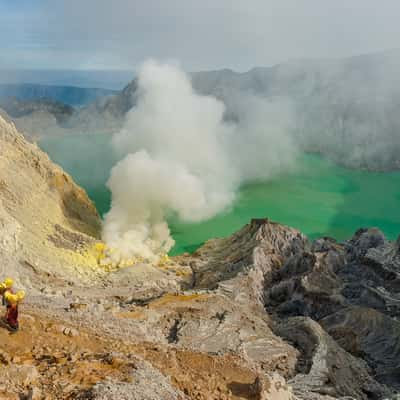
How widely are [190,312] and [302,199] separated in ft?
112

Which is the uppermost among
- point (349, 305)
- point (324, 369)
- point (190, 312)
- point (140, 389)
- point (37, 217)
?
point (37, 217)

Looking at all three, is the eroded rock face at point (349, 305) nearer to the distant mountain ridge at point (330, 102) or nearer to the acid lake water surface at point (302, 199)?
the acid lake water surface at point (302, 199)

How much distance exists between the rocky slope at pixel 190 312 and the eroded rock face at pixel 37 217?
0.26 ft

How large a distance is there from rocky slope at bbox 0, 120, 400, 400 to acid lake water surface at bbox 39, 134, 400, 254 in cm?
747

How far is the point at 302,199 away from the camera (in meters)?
47.1

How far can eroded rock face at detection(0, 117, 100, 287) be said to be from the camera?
19406 millimetres

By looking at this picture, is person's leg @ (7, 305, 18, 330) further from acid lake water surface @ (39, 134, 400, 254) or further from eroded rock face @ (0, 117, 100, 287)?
acid lake water surface @ (39, 134, 400, 254)

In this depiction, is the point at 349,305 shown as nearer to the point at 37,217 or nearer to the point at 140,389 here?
the point at 140,389

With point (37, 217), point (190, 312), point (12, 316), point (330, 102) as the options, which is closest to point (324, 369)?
point (190, 312)

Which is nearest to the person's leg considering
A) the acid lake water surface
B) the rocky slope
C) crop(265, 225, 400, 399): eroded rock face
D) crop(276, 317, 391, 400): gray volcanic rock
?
the rocky slope

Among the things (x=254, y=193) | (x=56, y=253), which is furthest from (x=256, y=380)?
(x=254, y=193)

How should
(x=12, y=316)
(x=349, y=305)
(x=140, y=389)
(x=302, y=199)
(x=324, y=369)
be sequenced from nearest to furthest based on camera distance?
(x=140, y=389)
(x=12, y=316)
(x=324, y=369)
(x=349, y=305)
(x=302, y=199)

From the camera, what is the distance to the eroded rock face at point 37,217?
19.4 m

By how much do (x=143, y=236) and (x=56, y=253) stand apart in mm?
9131
